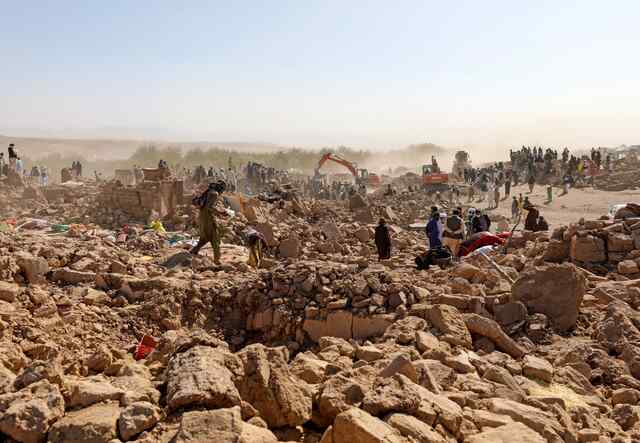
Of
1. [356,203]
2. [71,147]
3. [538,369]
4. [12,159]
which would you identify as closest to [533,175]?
[356,203]

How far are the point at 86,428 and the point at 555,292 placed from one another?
16.0 ft

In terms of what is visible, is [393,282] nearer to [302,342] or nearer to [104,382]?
[302,342]

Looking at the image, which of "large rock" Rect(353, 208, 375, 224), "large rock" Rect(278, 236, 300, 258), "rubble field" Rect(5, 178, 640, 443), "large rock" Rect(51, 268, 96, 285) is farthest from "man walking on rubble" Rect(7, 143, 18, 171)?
"large rock" Rect(51, 268, 96, 285)

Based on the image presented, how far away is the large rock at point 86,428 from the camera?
8.27ft

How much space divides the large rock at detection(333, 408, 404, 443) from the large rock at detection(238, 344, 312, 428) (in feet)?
1.16

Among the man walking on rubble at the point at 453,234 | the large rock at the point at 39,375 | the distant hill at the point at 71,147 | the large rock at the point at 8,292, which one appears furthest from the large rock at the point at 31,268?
the distant hill at the point at 71,147

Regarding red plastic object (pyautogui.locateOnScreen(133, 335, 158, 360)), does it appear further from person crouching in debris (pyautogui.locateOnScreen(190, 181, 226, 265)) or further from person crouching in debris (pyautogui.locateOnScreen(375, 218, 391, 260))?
person crouching in debris (pyautogui.locateOnScreen(375, 218, 391, 260))

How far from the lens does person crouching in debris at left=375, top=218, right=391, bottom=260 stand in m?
10.2

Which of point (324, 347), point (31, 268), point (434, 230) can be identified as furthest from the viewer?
point (434, 230)

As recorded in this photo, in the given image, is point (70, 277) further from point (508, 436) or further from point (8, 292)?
point (508, 436)

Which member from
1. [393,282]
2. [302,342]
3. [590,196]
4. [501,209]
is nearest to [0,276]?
[302,342]

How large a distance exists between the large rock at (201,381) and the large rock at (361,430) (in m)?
0.55

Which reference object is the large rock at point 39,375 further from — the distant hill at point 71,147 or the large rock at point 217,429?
the distant hill at point 71,147

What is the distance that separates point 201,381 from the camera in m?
2.84
